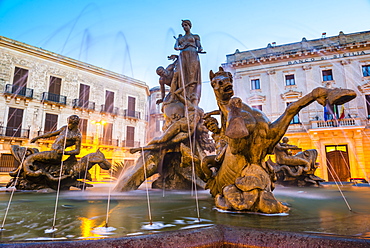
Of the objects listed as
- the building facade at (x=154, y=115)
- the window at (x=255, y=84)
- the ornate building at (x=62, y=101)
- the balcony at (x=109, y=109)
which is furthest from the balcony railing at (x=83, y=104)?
the window at (x=255, y=84)

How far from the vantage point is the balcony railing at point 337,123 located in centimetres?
1883

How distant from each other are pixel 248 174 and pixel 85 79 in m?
25.8

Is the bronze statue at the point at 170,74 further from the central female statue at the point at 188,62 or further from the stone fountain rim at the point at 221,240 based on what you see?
the stone fountain rim at the point at 221,240

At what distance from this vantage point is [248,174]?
2463mm

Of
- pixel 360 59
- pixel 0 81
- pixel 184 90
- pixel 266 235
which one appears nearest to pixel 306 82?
pixel 360 59

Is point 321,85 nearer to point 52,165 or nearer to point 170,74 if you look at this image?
point 170,74

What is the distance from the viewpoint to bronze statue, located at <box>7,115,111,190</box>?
4.79 metres

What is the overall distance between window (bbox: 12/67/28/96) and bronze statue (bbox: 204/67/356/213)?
913 inches

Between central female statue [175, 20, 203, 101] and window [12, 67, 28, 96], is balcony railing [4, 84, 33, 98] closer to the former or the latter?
window [12, 67, 28, 96]

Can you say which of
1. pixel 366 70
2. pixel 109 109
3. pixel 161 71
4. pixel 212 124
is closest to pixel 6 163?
pixel 109 109

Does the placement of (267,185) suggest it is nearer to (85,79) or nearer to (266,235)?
(266,235)

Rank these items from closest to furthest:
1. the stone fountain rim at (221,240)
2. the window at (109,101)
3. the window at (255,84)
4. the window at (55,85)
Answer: the stone fountain rim at (221,240), the window at (55,85), the window at (255,84), the window at (109,101)

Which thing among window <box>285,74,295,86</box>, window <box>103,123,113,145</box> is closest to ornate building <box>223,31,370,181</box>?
window <box>285,74,295,86</box>

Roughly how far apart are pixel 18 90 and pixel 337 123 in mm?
26053
